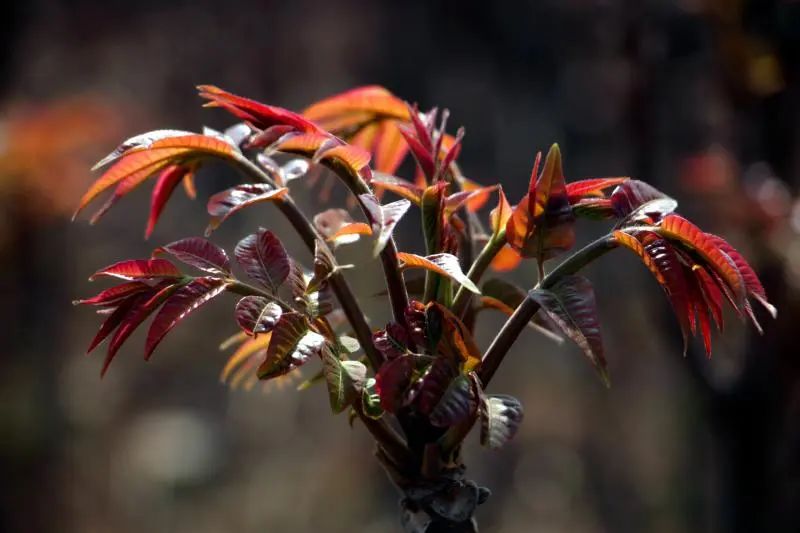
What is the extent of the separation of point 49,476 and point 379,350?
2.59 metres

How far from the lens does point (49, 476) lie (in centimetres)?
284

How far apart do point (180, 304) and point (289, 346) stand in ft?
0.26

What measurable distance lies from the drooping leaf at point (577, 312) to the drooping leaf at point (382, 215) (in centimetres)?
10

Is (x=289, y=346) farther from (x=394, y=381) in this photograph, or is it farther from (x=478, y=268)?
(x=478, y=268)

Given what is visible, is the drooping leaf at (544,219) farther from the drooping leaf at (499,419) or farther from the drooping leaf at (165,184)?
the drooping leaf at (165,184)

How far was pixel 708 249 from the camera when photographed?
54cm

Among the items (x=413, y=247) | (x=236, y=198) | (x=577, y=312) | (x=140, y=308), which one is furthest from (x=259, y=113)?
(x=413, y=247)

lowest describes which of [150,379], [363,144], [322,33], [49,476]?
[150,379]

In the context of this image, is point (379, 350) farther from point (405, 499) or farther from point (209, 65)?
point (209, 65)

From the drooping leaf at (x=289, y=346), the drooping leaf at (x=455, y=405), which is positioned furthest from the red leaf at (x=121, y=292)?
the drooping leaf at (x=455, y=405)

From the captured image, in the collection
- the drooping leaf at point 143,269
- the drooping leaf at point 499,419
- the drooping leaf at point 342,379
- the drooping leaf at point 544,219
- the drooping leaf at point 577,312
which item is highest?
the drooping leaf at point 544,219

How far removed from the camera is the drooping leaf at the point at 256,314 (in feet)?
1.80

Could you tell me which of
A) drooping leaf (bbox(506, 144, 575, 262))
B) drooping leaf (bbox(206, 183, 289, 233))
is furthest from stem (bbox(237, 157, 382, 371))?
drooping leaf (bbox(506, 144, 575, 262))

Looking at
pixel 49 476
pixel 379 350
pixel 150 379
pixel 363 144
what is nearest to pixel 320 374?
pixel 379 350
